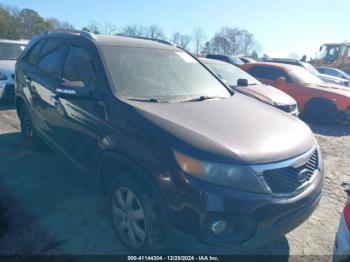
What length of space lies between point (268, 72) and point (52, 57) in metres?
6.88

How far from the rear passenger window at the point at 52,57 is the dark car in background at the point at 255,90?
283 centimetres

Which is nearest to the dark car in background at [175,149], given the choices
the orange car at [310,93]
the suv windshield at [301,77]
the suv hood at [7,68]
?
the suv hood at [7,68]

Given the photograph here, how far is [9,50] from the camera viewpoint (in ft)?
27.6

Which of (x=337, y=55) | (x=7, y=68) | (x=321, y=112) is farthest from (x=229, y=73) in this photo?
(x=337, y=55)

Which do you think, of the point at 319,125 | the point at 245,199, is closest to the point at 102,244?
the point at 245,199

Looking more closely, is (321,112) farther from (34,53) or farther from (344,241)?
(34,53)

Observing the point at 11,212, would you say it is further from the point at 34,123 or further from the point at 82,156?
the point at 34,123

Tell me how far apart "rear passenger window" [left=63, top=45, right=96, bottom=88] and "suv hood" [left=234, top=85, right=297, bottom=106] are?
4.05 m

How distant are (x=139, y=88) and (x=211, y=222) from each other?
145cm

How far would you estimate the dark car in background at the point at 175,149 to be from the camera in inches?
76.9

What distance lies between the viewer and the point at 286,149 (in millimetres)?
2225

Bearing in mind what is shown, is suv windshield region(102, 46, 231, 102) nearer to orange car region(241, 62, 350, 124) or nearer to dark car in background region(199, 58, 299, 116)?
dark car in background region(199, 58, 299, 116)

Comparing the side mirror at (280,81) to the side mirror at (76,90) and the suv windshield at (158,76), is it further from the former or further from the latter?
the side mirror at (76,90)

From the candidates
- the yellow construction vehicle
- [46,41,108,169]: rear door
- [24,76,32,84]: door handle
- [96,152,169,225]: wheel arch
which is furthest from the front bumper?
the yellow construction vehicle
